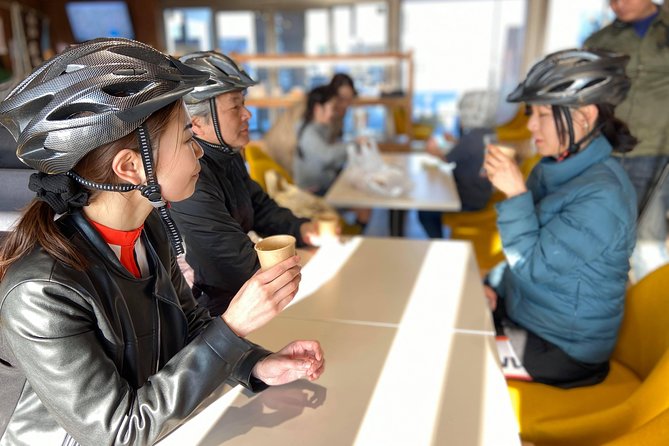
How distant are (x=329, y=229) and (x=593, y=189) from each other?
0.85m

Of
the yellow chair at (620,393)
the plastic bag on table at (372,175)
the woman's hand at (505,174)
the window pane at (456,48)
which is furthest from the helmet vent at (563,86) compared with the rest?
the window pane at (456,48)

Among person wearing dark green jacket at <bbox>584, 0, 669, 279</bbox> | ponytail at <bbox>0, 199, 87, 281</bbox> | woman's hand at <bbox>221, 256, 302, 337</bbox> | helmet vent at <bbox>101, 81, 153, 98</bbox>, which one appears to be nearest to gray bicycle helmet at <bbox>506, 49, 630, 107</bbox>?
person wearing dark green jacket at <bbox>584, 0, 669, 279</bbox>

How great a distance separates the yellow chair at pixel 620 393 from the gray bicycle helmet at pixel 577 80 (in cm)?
58

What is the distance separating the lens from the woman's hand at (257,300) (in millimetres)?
883

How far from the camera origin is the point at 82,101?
30.9 inches

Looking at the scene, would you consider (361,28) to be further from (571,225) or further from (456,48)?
(571,225)

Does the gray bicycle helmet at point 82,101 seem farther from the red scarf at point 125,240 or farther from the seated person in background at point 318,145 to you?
the seated person in background at point 318,145

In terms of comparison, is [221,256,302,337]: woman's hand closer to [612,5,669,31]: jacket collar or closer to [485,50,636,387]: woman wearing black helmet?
Result: [485,50,636,387]: woman wearing black helmet

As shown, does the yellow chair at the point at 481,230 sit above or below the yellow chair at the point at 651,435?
below

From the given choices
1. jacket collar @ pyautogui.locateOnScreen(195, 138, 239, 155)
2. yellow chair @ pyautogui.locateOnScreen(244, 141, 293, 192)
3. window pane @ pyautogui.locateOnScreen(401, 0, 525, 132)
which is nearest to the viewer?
jacket collar @ pyautogui.locateOnScreen(195, 138, 239, 155)

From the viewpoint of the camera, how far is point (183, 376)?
2.81 feet

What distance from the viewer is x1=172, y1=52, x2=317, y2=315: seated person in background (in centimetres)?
99

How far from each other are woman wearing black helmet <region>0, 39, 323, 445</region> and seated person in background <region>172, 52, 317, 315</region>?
7cm

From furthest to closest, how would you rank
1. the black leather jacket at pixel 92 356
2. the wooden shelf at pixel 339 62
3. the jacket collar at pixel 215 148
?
the wooden shelf at pixel 339 62
the jacket collar at pixel 215 148
the black leather jacket at pixel 92 356
